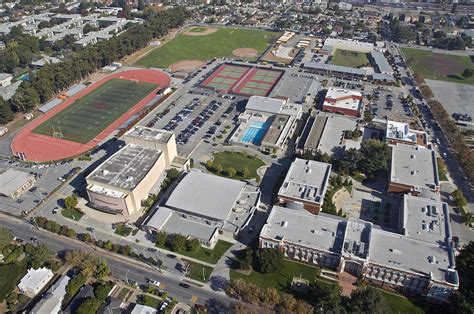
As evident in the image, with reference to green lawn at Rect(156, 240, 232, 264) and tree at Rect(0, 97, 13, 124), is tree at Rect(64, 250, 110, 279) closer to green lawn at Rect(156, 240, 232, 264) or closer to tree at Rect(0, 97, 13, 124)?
green lawn at Rect(156, 240, 232, 264)

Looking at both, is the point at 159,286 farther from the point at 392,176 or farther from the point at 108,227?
the point at 392,176

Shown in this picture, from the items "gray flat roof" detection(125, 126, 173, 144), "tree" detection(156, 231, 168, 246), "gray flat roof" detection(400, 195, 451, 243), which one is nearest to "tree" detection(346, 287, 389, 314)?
"gray flat roof" detection(400, 195, 451, 243)

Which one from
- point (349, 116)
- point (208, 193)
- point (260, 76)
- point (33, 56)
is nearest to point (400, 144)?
point (349, 116)

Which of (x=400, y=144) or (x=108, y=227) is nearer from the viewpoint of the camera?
(x=108, y=227)

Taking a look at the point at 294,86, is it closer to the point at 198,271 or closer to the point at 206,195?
the point at 206,195

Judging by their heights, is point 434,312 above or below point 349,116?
below

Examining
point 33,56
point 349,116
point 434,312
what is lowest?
point 434,312

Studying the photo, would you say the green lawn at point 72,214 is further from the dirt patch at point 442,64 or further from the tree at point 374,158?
the dirt patch at point 442,64

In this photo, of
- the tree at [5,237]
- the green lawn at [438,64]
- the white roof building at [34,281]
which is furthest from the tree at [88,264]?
the green lawn at [438,64]
